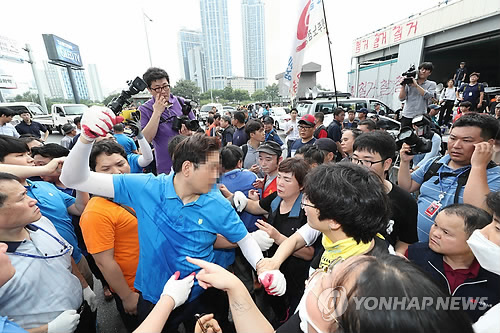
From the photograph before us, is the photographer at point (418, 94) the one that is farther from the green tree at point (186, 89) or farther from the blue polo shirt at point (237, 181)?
the green tree at point (186, 89)

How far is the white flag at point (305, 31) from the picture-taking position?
17.6 feet

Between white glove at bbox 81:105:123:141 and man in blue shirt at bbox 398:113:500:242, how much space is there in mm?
2436

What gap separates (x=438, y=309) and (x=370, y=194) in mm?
608

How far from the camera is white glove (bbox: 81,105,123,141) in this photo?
3.95ft

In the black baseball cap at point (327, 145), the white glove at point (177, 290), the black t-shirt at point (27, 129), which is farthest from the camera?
the black t-shirt at point (27, 129)

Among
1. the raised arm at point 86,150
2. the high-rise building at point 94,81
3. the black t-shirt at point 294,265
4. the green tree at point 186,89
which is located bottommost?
the black t-shirt at point 294,265

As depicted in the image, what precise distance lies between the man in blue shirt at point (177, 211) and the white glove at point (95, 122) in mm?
289

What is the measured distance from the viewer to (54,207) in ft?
6.29

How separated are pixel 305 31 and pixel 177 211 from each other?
18.6 feet

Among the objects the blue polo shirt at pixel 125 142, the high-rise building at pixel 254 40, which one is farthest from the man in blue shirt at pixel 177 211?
the high-rise building at pixel 254 40

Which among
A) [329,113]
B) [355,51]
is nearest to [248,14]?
[355,51]

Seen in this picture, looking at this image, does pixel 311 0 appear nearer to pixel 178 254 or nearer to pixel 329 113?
pixel 329 113

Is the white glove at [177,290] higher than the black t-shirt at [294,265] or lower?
higher

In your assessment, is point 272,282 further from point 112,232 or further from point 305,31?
point 305,31
